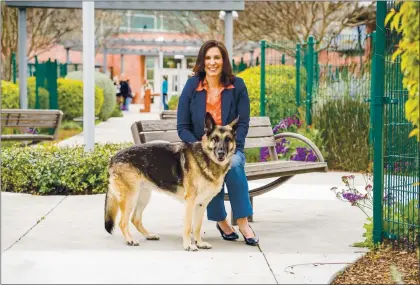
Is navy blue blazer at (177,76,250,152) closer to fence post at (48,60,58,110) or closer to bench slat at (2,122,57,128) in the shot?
bench slat at (2,122,57,128)

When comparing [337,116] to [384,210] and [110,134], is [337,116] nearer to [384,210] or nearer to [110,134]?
[384,210]

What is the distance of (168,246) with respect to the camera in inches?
268

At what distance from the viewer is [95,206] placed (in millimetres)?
8781

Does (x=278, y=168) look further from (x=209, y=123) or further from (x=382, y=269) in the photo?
(x=382, y=269)

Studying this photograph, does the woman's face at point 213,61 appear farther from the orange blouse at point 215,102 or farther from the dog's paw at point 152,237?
the dog's paw at point 152,237

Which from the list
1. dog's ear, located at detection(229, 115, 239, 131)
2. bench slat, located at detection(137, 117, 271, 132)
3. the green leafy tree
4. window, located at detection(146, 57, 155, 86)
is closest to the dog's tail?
bench slat, located at detection(137, 117, 271, 132)

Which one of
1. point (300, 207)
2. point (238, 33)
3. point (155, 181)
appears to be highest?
point (238, 33)

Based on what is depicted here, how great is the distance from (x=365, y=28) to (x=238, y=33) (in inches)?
234

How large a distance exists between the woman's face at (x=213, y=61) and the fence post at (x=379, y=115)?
4.33ft

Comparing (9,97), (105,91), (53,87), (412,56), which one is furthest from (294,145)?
(105,91)

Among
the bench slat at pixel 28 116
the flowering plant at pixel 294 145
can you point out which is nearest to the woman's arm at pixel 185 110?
the flowering plant at pixel 294 145

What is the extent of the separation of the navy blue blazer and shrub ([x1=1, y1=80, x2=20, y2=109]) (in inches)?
490

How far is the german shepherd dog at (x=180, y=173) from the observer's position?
649cm

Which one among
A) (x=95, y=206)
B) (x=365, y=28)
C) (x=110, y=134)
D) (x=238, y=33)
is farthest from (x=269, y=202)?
(x=238, y=33)
